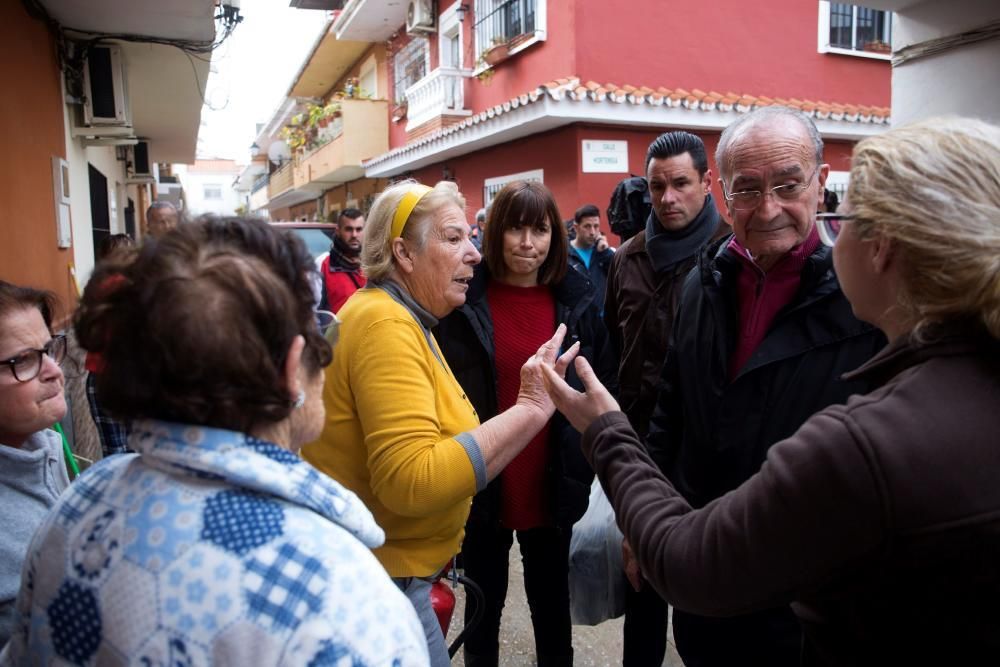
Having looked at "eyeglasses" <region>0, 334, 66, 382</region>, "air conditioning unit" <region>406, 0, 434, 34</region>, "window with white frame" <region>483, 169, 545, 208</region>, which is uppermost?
"air conditioning unit" <region>406, 0, 434, 34</region>

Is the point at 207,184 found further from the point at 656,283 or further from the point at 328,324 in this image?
the point at 328,324

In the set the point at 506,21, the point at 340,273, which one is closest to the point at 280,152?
the point at 506,21

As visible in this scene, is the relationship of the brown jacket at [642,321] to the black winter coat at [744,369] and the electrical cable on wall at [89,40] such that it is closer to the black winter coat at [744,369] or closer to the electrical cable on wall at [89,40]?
the black winter coat at [744,369]

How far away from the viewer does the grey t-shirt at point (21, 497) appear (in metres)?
1.38

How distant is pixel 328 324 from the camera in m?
1.21

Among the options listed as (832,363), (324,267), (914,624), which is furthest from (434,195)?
(324,267)

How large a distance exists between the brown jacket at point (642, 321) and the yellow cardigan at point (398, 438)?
1.14 meters

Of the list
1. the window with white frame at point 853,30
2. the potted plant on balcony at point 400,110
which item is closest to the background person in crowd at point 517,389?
the window with white frame at point 853,30

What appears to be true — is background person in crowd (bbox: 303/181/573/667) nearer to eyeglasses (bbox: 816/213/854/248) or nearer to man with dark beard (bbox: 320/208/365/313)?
eyeglasses (bbox: 816/213/854/248)

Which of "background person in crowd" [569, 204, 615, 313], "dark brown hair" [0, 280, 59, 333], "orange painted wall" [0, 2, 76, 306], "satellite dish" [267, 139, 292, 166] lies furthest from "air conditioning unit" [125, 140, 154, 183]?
"satellite dish" [267, 139, 292, 166]

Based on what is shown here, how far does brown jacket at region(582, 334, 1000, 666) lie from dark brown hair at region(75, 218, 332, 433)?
0.70m

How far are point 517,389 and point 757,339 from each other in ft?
3.24

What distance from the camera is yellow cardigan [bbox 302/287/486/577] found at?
1568mm

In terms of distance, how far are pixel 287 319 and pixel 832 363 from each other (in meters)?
1.38
